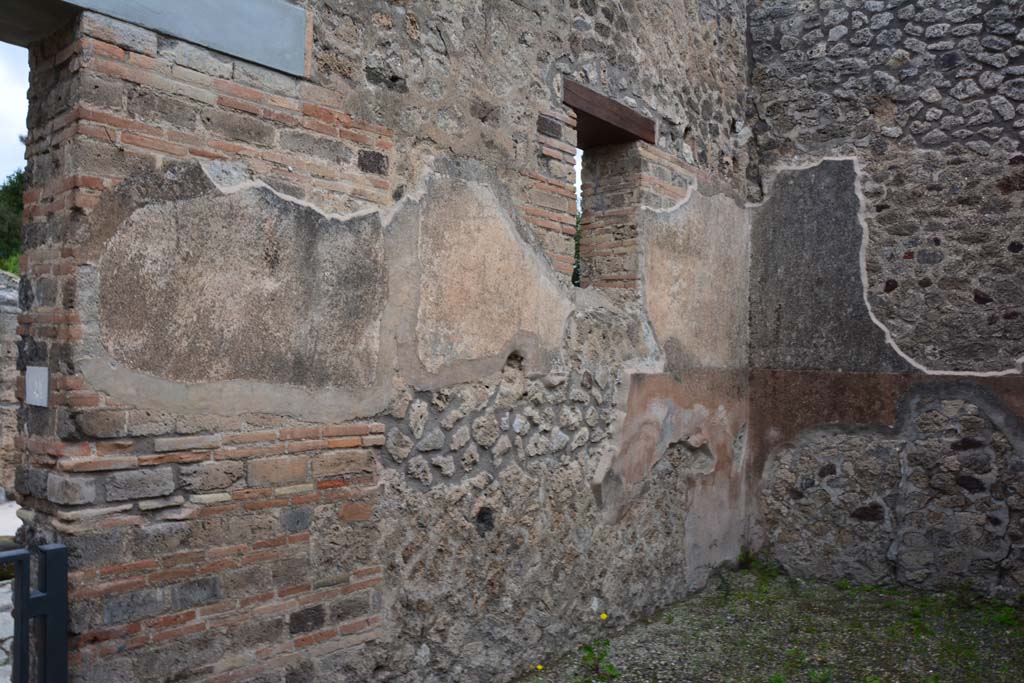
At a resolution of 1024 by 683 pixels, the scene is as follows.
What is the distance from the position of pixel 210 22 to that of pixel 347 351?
3.75ft

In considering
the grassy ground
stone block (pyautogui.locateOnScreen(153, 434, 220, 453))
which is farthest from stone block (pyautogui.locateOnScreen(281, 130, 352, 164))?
the grassy ground

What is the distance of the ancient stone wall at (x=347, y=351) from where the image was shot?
2426 mm

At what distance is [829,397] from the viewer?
17.6 ft

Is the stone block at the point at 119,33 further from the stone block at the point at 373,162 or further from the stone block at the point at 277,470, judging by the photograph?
the stone block at the point at 277,470

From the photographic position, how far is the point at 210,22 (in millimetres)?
2637

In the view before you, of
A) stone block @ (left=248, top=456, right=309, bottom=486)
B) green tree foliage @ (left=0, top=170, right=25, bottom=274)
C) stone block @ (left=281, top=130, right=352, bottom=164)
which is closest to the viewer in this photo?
stone block @ (left=248, top=456, right=309, bottom=486)

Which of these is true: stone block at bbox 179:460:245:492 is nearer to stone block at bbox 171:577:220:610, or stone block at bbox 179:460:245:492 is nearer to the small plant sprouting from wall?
stone block at bbox 171:577:220:610

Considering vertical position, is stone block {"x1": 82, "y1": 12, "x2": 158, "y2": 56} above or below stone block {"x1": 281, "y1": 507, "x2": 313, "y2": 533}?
above

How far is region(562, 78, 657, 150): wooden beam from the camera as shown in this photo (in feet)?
13.5

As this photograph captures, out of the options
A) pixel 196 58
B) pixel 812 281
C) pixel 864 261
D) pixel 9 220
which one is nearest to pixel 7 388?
pixel 196 58

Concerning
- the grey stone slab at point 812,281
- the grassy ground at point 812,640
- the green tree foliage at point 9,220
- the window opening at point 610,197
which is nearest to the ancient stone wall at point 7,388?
the window opening at point 610,197

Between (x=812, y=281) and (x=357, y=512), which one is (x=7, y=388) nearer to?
(x=357, y=512)

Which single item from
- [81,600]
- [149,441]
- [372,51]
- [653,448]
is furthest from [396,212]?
[653,448]

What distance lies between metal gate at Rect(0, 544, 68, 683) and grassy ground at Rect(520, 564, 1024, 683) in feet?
6.70
